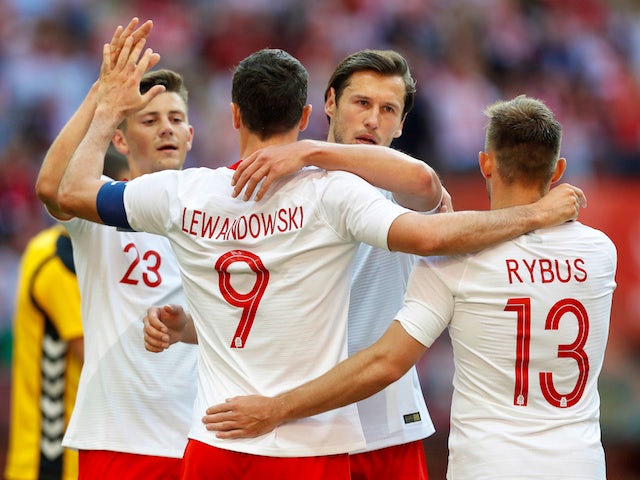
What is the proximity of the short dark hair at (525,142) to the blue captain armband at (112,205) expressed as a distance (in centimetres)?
157

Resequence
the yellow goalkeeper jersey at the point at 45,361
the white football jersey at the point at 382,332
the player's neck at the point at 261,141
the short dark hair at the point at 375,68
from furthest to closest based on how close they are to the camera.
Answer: the yellow goalkeeper jersey at the point at 45,361 < the short dark hair at the point at 375,68 < the white football jersey at the point at 382,332 < the player's neck at the point at 261,141

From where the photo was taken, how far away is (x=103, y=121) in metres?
4.75

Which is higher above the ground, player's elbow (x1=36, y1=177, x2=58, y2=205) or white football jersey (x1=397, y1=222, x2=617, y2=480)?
player's elbow (x1=36, y1=177, x2=58, y2=205)

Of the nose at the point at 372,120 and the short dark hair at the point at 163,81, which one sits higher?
the short dark hair at the point at 163,81

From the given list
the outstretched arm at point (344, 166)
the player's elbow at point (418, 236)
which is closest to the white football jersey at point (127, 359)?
the outstretched arm at point (344, 166)

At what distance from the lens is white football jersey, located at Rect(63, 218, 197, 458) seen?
519cm

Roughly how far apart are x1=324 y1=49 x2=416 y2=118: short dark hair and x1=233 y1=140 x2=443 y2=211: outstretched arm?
106 centimetres

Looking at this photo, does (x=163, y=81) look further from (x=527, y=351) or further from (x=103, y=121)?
(x=527, y=351)

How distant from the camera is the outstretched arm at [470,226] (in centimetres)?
395

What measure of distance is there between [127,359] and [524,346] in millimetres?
2150

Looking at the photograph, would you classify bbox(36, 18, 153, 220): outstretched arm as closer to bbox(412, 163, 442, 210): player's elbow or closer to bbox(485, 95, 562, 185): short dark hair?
bbox(412, 163, 442, 210): player's elbow

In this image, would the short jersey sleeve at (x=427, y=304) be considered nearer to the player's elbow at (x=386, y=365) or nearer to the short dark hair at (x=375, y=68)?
the player's elbow at (x=386, y=365)

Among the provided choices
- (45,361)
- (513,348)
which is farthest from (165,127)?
(513,348)

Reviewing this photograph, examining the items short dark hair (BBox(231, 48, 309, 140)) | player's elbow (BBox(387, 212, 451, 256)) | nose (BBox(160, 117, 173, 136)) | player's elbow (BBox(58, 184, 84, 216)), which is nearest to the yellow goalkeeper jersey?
nose (BBox(160, 117, 173, 136))
